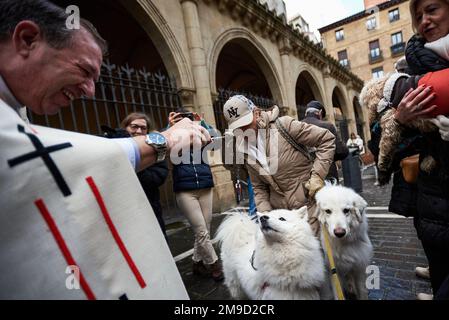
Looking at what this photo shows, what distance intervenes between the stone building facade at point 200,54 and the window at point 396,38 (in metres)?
23.2

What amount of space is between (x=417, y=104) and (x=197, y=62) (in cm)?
661

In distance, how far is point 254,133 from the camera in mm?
2482

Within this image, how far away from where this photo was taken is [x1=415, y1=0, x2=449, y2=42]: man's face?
1.40 metres

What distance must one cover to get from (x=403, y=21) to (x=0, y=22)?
40243 millimetres

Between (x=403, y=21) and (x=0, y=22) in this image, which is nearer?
(x=0, y=22)

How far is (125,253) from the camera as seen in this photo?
25.5 inches

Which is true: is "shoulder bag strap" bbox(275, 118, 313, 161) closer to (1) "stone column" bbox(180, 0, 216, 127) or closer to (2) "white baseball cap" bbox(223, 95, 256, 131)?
(2) "white baseball cap" bbox(223, 95, 256, 131)

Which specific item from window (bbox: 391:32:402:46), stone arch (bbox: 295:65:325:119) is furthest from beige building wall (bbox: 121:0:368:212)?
window (bbox: 391:32:402:46)

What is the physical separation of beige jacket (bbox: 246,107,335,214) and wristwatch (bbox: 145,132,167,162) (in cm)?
156

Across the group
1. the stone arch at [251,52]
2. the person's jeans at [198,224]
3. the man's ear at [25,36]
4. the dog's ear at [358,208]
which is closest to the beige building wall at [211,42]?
the stone arch at [251,52]

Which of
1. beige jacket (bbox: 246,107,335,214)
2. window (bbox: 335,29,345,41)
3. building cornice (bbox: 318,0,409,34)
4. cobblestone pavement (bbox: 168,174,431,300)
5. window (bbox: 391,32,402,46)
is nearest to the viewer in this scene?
beige jacket (bbox: 246,107,335,214)

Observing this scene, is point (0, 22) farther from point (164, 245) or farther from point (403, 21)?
point (403, 21)
